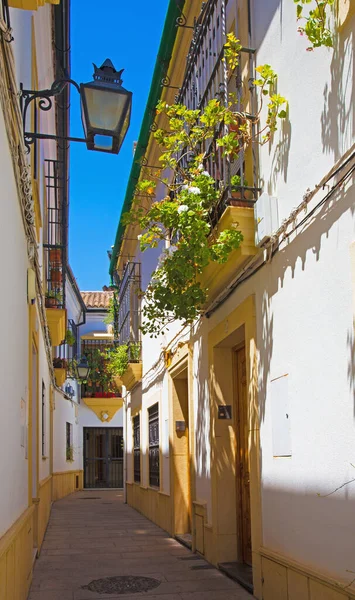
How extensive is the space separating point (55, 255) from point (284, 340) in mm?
8593

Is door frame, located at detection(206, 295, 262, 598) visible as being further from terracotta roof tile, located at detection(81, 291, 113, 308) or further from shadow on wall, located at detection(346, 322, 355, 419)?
terracotta roof tile, located at detection(81, 291, 113, 308)

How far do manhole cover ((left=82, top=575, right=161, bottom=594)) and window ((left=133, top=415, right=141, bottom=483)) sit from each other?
8286 mm

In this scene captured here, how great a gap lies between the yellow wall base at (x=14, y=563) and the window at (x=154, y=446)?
6.12 m

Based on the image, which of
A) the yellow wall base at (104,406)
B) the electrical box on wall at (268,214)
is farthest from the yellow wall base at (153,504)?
the yellow wall base at (104,406)

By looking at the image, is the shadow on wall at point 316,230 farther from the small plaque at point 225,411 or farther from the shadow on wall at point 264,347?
the small plaque at point 225,411

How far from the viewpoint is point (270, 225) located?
543 cm

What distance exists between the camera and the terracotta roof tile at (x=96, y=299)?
1213 inches

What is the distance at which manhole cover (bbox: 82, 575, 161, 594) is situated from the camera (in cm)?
662

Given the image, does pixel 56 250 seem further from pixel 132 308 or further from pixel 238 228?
pixel 238 228

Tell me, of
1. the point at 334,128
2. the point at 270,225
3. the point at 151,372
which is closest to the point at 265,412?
the point at 270,225

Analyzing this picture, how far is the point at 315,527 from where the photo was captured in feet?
14.6

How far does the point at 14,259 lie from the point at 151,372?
8175 millimetres

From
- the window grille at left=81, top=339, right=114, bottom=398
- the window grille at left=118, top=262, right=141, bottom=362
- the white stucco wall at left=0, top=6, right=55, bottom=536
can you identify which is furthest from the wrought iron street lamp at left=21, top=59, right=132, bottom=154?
the window grille at left=81, top=339, right=114, bottom=398

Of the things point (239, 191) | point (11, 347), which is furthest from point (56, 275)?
point (11, 347)
